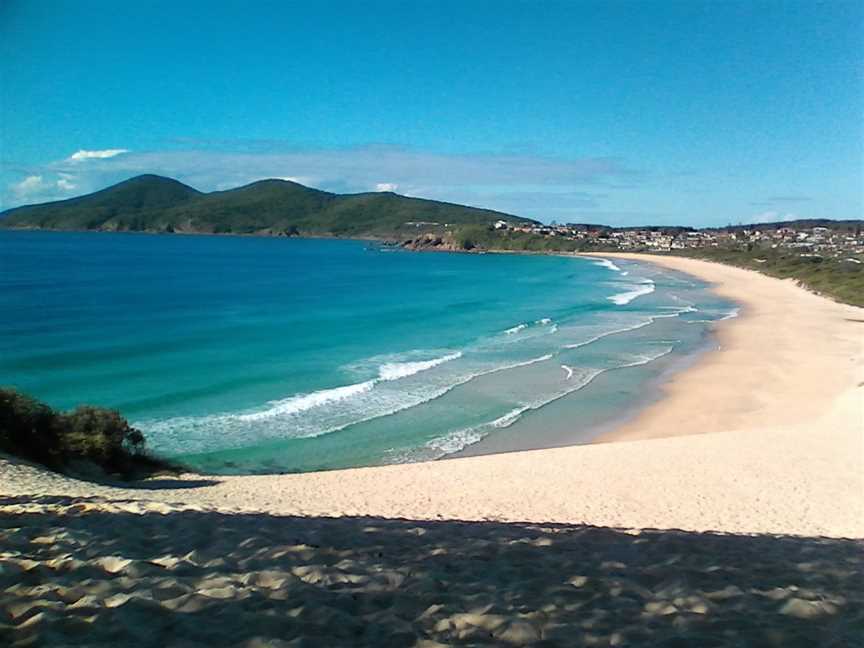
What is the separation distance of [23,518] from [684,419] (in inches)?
732

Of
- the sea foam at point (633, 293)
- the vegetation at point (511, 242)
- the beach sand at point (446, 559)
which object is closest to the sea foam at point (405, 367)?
the beach sand at point (446, 559)

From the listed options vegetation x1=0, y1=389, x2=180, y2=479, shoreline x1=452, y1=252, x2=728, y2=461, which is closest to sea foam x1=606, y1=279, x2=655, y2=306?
shoreline x1=452, y1=252, x2=728, y2=461

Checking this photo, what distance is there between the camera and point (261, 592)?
4926mm

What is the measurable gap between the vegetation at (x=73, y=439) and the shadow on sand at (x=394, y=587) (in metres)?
7.16

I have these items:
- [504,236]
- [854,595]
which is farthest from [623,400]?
[504,236]

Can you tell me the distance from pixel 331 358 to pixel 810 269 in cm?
6771

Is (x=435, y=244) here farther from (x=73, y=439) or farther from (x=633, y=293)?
(x=73, y=439)

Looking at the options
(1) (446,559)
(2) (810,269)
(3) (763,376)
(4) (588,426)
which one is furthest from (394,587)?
(2) (810,269)

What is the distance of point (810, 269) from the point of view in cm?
7900

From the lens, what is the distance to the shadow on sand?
14.2 feet

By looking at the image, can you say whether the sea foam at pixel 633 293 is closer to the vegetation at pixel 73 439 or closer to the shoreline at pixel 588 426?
the shoreline at pixel 588 426

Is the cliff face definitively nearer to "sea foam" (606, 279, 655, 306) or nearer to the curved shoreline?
"sea foam" (606, 279, 655, 306)

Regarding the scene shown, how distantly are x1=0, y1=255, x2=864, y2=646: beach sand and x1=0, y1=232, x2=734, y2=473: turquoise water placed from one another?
15.4ft

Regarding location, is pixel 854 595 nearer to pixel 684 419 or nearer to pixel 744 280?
pixel 684 419
